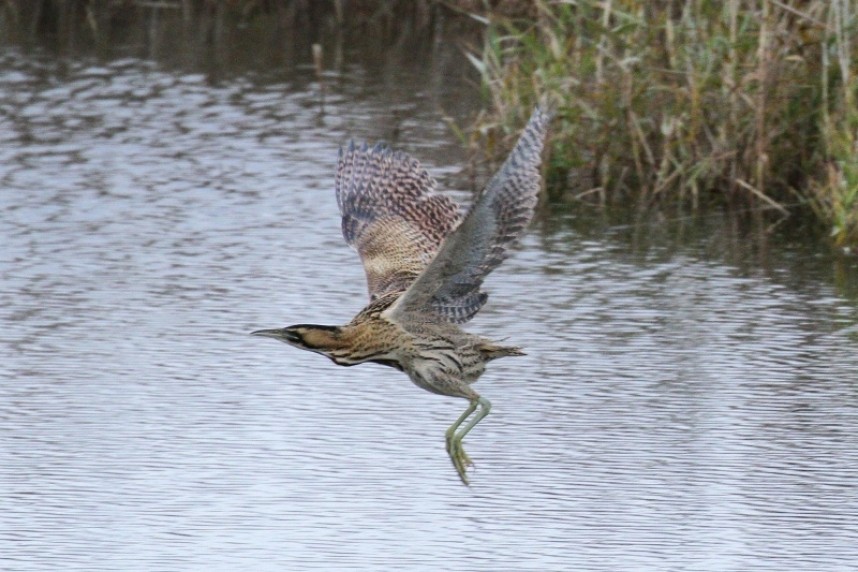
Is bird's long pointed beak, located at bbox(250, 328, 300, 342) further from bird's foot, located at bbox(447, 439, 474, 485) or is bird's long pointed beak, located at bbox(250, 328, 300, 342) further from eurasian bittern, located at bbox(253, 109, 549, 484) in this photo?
bird's foot, located at bbox(447, 439, 474, 485)

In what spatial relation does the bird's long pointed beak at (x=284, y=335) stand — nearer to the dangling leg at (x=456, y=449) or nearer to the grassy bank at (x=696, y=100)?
the dangling leg at (x=456, y=449)

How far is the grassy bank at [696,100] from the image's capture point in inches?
401

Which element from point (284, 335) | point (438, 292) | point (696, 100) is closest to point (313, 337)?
point (284, 335)

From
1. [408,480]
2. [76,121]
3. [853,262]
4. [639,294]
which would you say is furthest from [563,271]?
[76,121]

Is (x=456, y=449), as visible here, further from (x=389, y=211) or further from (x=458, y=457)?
(x=389, y=211)

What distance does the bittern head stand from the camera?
602cm

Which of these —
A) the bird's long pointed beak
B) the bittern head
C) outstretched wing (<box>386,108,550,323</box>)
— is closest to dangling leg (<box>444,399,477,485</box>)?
outstretched wing (<box>386,108,550,323</box>)

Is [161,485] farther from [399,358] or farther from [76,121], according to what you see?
[76,121]

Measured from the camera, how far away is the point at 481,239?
5.95m

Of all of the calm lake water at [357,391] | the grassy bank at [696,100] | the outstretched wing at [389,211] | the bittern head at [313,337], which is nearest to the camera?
the bittern head at [313,337]

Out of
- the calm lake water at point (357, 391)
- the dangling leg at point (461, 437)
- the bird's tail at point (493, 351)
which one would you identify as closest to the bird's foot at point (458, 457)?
the dangling leg at point (461, 437)

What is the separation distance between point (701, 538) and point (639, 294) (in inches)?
125

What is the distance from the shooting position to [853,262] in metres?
9.80

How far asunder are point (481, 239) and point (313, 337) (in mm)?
624
